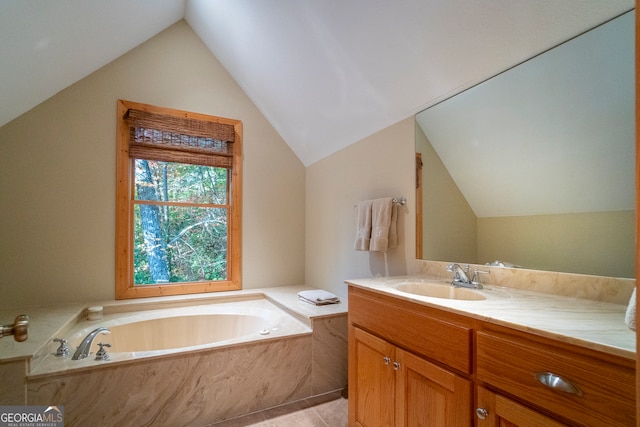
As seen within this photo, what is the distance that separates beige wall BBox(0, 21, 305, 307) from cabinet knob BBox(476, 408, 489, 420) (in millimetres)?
2656

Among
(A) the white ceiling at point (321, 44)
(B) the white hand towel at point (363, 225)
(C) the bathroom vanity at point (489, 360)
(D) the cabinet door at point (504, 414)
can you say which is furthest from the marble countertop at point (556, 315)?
(A) the white ceiling at point (321, 44)

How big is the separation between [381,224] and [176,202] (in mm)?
2117

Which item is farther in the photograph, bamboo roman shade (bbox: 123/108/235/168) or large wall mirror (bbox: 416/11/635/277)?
bamboo roman shade (bbox: 123/108/235/168)

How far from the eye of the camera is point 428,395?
1.21 metres

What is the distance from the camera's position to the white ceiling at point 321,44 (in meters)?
1.35

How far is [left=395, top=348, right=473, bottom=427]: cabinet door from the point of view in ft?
3.54

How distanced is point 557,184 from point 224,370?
2.15 meters

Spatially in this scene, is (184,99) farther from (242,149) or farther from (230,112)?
(242,149)

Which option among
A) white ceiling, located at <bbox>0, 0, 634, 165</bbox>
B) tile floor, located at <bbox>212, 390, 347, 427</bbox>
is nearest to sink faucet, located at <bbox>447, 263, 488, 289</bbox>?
white ceiling, located at <bbox>0, 0, 634, 165</bbox>

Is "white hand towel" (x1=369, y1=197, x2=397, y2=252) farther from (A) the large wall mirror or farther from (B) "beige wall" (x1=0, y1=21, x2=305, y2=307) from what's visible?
(B) "beige wall" (x1=0, y1=21, x2=305, y2=307)

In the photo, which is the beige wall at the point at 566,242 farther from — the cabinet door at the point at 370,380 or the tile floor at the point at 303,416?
the tile floor at the point at 303,416

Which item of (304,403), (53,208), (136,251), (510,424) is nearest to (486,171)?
(510,424)

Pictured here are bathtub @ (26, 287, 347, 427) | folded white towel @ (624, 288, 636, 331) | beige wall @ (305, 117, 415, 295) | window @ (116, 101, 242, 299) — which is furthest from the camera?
window @ (116, 101, 242, 299)

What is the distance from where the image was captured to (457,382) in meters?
1.09
